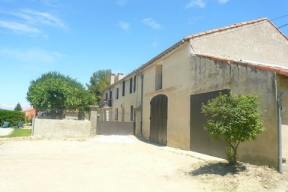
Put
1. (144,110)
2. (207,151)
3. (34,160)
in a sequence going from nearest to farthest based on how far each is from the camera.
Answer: (34,160), (207,151), (144,110)

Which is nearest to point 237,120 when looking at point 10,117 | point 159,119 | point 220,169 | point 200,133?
point 220,169

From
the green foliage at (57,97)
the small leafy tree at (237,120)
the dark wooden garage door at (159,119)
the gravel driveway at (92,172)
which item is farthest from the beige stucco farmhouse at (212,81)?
the green foliage at (57,97)

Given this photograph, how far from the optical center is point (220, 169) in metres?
7.52

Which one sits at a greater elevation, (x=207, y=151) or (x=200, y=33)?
(x=200, y=33)

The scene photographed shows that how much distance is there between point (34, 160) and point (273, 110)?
28.7 ft

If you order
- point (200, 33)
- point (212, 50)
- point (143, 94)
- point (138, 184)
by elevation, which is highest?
point (200, 33)

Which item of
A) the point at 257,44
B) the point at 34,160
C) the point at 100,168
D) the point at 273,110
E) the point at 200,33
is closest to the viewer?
the point at 273,110

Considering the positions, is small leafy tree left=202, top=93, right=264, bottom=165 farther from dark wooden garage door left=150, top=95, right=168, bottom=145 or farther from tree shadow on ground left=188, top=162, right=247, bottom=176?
dark wooden garage door left=150, top=95, right=168, bottom=145

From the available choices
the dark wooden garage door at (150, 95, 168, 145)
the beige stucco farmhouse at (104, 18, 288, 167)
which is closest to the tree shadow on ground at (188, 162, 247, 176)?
the beige stucco farmhouse at (104, 18, 288, 167)

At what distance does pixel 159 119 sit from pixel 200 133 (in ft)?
17.1

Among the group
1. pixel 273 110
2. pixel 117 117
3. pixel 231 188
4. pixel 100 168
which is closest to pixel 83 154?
pixel 100 168

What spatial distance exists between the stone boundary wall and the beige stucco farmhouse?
445 centimetres

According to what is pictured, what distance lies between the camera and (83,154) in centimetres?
1130

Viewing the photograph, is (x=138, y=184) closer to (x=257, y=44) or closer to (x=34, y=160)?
(x=34, y=160)
